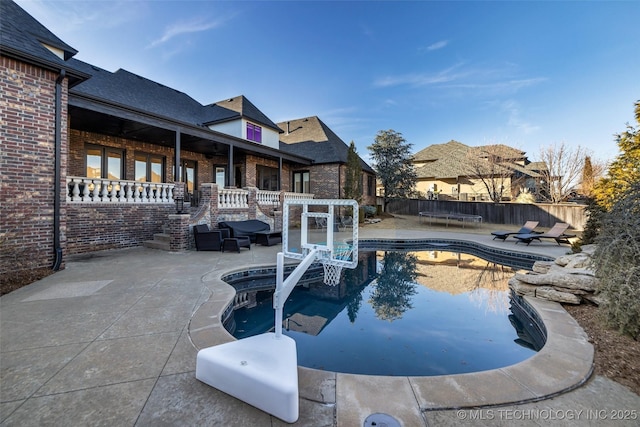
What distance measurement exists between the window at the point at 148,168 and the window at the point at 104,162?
0.67 metres

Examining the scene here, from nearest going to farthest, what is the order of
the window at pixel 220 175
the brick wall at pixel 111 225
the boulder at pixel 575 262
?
the boulder at pixel 575 262 < the brick wall at pixel 111 225 < the window at pixel 220 175

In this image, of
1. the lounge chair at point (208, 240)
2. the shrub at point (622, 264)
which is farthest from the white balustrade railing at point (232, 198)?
the shrub at point (622, 264)

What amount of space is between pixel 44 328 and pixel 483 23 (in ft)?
48.7

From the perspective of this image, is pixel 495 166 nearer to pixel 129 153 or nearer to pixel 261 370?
pixel 129 153

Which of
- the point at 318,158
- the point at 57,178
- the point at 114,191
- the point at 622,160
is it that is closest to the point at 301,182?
the point at 318,158

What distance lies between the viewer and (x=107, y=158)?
1100cm

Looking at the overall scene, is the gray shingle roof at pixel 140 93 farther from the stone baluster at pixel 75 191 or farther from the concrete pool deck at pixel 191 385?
the concrete pool deck at pixel 191 385

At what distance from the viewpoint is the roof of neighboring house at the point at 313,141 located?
60.7 ft

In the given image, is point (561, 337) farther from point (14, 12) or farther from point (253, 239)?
point (14, 12)

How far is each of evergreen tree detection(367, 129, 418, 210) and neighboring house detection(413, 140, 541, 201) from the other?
6.18 metres

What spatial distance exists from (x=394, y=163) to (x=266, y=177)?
32.6 feet

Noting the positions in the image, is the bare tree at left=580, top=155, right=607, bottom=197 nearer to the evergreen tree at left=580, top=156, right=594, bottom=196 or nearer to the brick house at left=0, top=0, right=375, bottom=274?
the evergreen tree at left=580, top=156, right=594, bottom=196

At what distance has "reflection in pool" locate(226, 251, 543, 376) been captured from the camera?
11.9ft

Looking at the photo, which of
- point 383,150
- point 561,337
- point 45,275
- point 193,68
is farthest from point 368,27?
point 45,275
